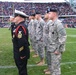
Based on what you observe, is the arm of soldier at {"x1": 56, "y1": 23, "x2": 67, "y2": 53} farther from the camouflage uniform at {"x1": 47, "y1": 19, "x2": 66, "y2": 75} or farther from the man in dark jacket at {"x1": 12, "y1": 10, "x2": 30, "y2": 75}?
the man in dark jacket at {"x1": 12, "y1": 10, "x2": 30, "y2": 75}

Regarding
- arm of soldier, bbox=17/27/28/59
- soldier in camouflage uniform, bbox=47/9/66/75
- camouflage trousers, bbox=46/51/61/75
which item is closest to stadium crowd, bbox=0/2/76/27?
soldier in camouflage uniform, bbox=47/9/66/75

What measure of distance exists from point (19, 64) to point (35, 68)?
269 cm

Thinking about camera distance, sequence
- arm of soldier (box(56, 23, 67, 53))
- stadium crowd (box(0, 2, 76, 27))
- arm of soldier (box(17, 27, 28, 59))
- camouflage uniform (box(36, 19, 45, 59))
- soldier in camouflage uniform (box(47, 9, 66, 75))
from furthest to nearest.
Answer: stadium crowd (box(0, 2, 76, 27)) < camouflage uniform (box(36, 19, 45, 59)) < soldier in camouflage uniform (box(47, 9, 66, 75)) < arm of soldier (box(56, 23, 67, 53)) < arm of soldier (box(17, 27, 28, 59))

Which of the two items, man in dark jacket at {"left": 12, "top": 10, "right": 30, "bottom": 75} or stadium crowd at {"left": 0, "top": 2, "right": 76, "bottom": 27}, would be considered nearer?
man in dark jacket at {"left": 12, "top": 10, "right": 30, "bottom": 75}

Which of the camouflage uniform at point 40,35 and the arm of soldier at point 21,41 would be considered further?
the camouflage uniform at point 40,35

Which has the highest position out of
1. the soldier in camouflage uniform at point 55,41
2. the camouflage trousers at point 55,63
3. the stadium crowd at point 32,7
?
the stadium crowd at point 32,7

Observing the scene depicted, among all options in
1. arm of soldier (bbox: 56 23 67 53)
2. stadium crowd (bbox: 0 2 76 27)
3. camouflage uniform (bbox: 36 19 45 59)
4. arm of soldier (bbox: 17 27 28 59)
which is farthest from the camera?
stadium crowd (bbox: 0 2 76 27)

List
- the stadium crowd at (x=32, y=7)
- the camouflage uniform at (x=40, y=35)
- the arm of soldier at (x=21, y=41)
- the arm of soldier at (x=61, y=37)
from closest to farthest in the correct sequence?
the arm of soldier at (x=21, y=41) → the arm of soldier at (x=61, y=37) → the camouflage uniform at (x=40, y=35) → the stadium crowd at (x=32, y=7)

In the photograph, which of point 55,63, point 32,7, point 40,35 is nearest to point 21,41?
point 55,63

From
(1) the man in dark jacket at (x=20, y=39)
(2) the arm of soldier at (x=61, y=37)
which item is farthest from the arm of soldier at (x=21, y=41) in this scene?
(2) the arm of soldier at (x=61, y=37)

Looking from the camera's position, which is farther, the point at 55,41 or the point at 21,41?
the point at 55,41

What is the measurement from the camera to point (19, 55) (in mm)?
6516

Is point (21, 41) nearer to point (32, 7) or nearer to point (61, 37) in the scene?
point (61, 37)

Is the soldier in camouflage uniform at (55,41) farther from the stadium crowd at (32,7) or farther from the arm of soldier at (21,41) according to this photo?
the stadium crowd at (32,7)
